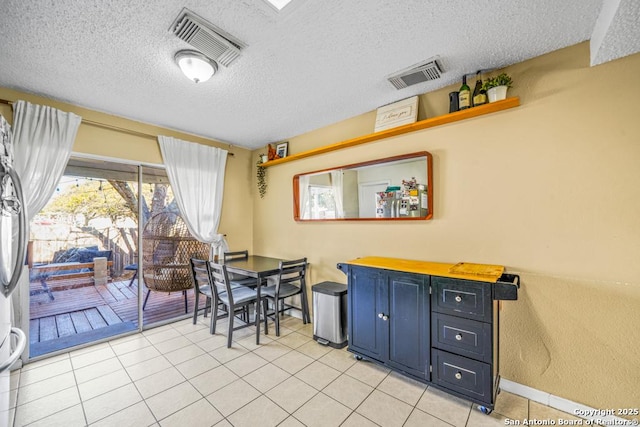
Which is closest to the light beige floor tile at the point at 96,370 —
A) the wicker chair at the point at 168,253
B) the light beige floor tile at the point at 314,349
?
the wicker chair at the point at 168,253

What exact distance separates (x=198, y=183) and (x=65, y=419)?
2.54 m

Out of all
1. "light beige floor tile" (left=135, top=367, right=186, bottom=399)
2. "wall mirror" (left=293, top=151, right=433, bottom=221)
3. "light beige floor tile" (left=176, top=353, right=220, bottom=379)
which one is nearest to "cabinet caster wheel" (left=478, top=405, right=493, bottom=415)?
"wall mirror" (left=293, top=151, right=433, bottom=221)

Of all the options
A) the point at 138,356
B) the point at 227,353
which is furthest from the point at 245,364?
the point at 138,356

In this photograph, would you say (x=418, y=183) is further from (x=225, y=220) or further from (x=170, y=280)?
(x=170, y=280)

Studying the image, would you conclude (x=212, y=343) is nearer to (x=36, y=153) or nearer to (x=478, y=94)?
(x=36, y=153)

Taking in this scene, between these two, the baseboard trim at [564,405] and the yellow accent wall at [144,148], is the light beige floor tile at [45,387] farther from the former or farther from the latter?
the baseboard trim at [564,405]

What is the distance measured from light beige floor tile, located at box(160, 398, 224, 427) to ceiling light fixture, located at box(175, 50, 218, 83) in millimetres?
2391

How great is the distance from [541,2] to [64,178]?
419 centimetres

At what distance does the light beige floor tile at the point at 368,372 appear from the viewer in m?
2.16

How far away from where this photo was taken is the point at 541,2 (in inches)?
57.7

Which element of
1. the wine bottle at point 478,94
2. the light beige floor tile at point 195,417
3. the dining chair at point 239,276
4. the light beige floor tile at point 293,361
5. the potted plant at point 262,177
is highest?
the wine bottle at point 478,94

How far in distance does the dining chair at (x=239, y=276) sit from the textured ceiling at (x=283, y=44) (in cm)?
200

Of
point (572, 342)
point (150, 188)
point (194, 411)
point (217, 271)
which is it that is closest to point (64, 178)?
point (150, 188)

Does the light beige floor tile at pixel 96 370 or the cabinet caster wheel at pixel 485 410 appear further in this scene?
the light beige floor tile at pixel 96 370
